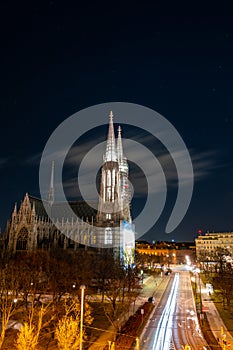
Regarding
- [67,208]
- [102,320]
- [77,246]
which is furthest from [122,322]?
[67,208]

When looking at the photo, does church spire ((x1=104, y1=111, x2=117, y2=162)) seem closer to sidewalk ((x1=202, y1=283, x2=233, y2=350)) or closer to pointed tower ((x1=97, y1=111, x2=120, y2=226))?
pointed tower ((x1=97, y1=111, x2=120, y2=226))

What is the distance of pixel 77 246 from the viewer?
317 ft

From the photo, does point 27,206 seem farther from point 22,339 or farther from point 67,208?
point 22,339

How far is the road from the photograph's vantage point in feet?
97.9

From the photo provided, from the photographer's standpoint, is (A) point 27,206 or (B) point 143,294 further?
(A) point 27,206

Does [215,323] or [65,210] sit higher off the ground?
[65,210]

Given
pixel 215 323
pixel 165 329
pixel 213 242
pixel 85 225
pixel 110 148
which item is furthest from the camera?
pixel 213 242

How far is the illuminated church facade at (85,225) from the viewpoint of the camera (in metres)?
96.6

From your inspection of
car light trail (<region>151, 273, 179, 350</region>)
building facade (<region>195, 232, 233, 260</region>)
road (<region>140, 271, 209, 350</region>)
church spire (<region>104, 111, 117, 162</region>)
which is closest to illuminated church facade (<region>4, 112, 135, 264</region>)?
church spire (<region>104, 111, 117, 162</region>)

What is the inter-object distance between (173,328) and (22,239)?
74.4 meters

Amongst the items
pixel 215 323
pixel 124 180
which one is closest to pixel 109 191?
pixel 124 180

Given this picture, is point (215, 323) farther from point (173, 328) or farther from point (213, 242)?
point (213, 242)

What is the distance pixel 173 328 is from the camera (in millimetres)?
35781

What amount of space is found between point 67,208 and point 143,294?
56.5 meters
